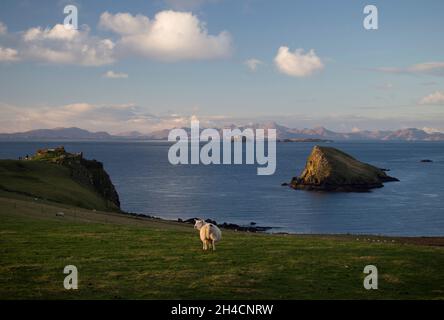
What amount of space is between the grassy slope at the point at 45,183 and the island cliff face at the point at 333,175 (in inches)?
3795

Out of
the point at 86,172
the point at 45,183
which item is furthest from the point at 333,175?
the point at 45,183

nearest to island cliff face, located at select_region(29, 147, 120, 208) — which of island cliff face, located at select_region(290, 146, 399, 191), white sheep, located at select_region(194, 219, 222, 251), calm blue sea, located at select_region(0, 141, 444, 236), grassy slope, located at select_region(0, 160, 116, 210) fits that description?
grassy slope, located at select_region(0, 160, 116, 210)

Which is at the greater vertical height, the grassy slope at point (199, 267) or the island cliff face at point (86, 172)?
the island cliff face at point (86, 172)

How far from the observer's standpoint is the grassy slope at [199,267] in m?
18.7

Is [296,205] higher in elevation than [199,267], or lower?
lower

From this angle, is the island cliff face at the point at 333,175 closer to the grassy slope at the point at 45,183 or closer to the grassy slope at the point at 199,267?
the grassy slope at the point at 45,183

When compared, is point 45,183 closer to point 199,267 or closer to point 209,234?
point 209,234

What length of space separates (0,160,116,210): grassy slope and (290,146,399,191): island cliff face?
9640 cm

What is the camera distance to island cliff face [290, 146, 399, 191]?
17088 cm

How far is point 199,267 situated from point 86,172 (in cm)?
9147

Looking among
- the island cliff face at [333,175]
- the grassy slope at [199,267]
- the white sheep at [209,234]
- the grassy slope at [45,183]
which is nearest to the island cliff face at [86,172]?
the grassy slope at [45,183]

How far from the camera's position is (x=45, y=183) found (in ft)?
269

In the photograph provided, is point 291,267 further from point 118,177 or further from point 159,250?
point 118,177

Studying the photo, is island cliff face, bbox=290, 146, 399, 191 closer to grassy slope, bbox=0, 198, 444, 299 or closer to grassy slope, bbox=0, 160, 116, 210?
grassy slope, bbox=0, 160, 116, 210
